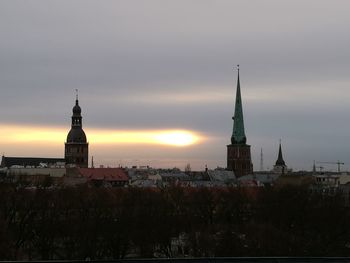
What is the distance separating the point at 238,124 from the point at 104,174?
106 ft

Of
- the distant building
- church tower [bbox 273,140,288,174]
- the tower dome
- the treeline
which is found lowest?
the treeline

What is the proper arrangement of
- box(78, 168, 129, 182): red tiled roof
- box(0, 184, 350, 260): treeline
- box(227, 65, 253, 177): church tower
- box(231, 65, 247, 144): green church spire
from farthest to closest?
1. box(227, 65, 253, 177): church tower
2. box(231, 65, 247, 144): green church spire
3. box(78, 168, 129, 182): red tiled roof
4. box(0, 184, 350, 260): treeline

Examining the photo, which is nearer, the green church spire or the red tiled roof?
the red tiled roof

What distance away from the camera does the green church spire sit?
13964 centimetres

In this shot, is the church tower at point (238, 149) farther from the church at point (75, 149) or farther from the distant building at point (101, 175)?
the church at point (75, 149)

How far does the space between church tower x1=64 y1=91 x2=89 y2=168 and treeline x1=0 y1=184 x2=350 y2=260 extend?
263 ft

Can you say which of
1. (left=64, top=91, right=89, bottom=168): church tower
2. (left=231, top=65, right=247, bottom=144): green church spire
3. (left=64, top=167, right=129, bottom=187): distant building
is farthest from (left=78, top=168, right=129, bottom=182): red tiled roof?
(left=231, top=65, right=247, bottom=144): green church spire

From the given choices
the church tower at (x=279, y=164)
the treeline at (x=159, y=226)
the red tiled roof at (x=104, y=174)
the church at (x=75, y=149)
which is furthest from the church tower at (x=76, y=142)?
the treeline at (x=159, y=226)

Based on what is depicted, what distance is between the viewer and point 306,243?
49375 millimetres

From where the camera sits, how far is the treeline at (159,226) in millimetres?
46156

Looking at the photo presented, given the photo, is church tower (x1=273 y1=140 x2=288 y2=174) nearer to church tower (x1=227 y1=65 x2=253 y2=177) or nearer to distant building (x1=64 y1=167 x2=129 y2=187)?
church tower (x1=227 y1=65 x2=253 y2=177)

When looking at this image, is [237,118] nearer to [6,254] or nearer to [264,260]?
[6,254]

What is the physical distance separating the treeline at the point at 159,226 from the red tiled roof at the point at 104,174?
227ft

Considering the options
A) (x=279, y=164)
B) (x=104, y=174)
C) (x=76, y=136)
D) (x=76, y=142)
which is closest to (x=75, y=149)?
(x=76, y=142)
